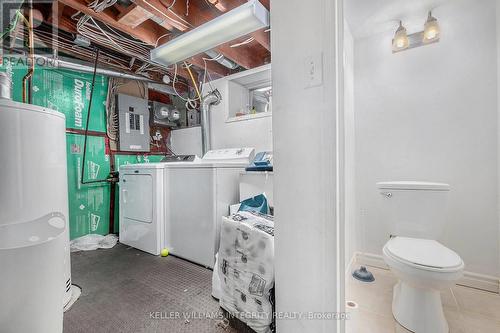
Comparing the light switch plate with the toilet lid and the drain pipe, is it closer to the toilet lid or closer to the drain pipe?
the toilet lid

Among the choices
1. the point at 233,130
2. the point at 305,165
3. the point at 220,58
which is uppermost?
the point at 220,58

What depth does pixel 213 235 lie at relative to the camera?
190 centimetres

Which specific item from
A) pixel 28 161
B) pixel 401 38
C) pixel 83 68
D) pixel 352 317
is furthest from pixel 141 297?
pixel 401 38

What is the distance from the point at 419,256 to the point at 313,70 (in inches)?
50.0

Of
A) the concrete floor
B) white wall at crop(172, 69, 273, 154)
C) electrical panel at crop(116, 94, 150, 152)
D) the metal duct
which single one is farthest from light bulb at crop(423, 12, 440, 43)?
electrical panel at crop(116, 94, 150, 152)

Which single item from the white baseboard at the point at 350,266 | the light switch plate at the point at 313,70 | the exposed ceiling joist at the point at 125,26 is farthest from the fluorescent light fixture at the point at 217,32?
the white baseboard at the point at 350,266

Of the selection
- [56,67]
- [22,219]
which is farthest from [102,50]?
[22,219]

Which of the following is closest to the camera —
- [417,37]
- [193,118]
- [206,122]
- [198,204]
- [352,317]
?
[352,317]

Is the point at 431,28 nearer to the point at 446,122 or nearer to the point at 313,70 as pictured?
the point at 446,122

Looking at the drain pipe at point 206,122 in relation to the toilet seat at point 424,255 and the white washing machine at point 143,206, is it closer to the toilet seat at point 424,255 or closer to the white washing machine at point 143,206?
the white washing machine at point 143,206

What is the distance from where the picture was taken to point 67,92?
2467mm

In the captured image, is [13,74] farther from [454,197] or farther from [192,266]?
[454,197]

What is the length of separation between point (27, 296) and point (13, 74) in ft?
7.54

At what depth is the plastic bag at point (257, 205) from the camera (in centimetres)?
164
